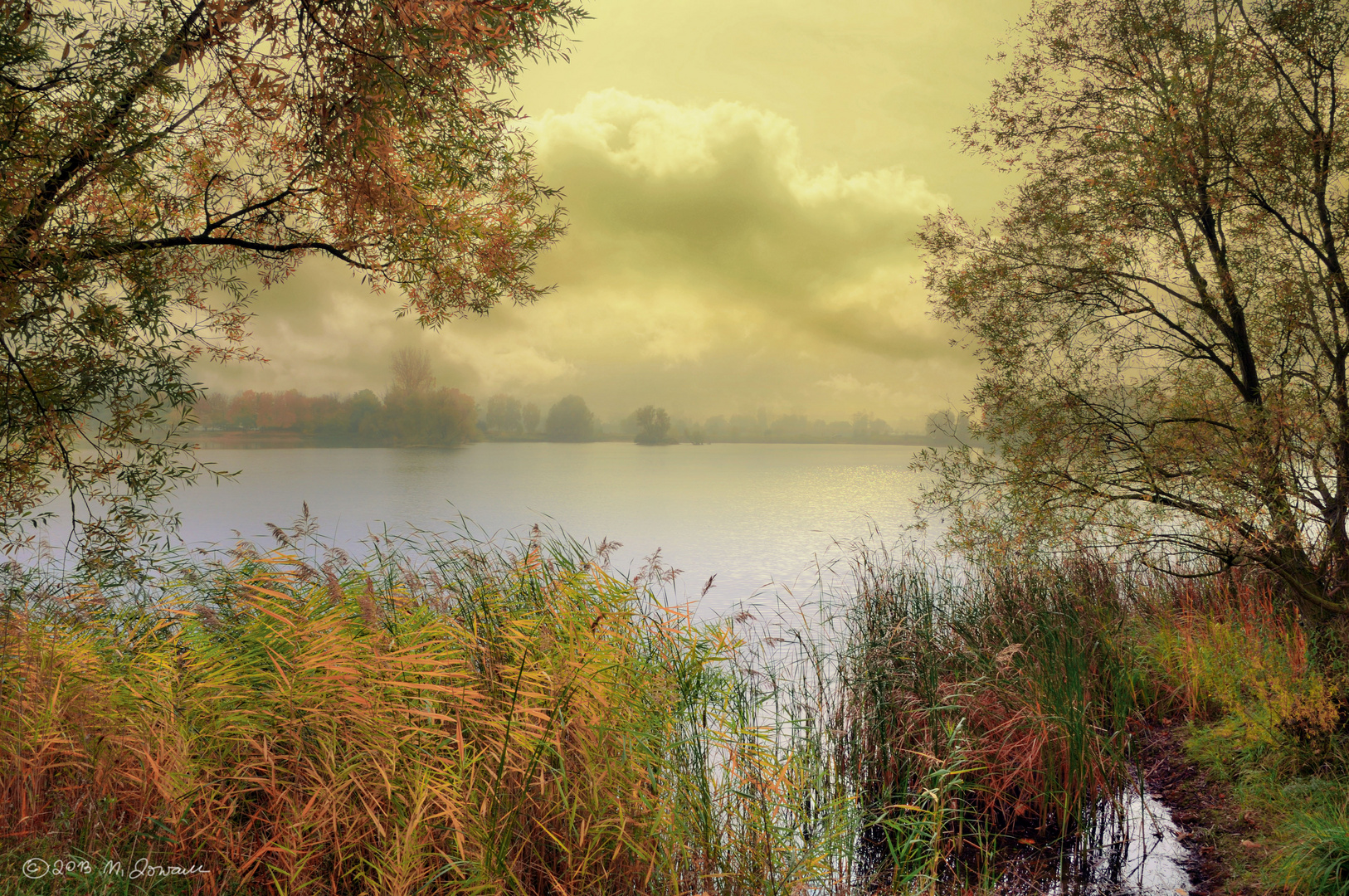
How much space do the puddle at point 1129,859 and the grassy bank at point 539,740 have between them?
17cm

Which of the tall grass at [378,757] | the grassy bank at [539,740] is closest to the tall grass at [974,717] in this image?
the grassy bank at [539,740]

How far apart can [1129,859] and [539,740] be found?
14.6 ft

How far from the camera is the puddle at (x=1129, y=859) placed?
184 inches

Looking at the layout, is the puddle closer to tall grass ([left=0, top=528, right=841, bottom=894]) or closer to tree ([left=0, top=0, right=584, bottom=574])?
tall grass ([left=0, top=528, right=841, bottom=894])

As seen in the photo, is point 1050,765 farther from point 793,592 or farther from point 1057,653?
point 793,592

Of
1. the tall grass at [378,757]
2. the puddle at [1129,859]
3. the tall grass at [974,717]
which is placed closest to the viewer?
the tall grass at [378,757]

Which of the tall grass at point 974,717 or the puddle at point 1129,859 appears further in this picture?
the tall grass at point 974,717

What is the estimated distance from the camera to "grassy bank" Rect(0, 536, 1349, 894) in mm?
3357

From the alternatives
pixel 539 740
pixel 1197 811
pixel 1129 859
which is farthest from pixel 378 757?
pixel 1197 811

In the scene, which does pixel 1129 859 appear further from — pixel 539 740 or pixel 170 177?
pixel 170 177

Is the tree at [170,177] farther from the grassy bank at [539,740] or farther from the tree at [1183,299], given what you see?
the tree at [1183,299]

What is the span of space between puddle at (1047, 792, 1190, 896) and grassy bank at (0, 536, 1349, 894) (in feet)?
0.57

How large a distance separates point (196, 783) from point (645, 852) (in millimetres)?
2184

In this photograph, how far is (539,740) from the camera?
3.41 metres
